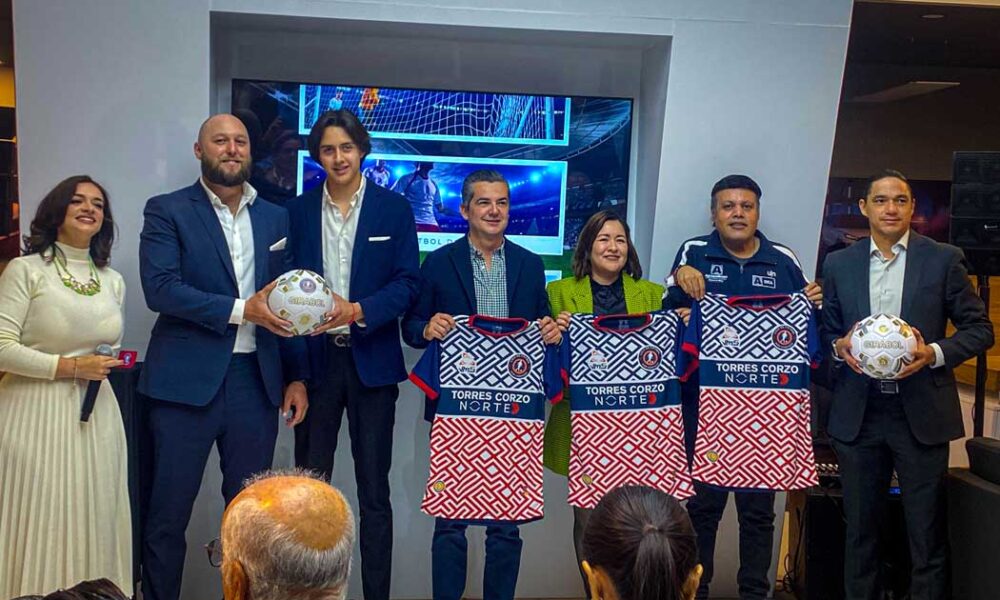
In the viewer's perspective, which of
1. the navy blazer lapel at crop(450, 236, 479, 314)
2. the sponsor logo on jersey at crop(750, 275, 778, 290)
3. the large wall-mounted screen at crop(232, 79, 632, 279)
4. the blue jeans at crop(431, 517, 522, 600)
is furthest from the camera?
the large wall-mounted screen at crop(232, 79, 632, 279)

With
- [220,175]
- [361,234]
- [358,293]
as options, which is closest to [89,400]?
[220,175]

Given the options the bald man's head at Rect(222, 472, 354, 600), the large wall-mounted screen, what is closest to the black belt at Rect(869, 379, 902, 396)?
the large wall-mounted screen

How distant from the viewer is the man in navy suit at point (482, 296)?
3.62 metres

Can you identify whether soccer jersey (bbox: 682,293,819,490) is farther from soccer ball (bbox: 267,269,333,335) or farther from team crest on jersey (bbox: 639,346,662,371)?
soccer ball (bbox: 267,269,333,335)

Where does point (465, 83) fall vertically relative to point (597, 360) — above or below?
above

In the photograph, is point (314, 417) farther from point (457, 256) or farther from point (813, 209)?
point (813, 209)

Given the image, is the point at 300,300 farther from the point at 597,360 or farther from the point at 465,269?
the point at 597,360

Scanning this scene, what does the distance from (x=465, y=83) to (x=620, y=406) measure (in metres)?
1.76

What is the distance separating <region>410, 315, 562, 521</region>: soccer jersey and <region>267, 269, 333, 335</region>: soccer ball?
Answer: 0.48 m

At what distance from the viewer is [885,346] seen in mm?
3514

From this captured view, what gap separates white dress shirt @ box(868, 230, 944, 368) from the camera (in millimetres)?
3803

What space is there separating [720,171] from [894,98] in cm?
424

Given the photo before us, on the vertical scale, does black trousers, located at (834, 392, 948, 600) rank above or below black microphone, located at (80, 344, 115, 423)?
below

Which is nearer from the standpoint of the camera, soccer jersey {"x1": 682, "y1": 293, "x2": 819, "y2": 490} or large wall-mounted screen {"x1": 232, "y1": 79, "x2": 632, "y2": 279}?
soccer jersey {"x1": 682, "y1": 293, "x2": 819, "y2": 490}
